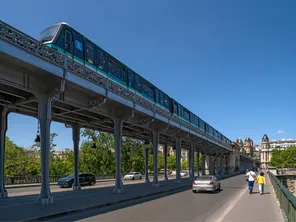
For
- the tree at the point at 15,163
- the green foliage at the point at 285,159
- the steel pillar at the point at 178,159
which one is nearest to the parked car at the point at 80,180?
the steel pillar at the point at 178,159

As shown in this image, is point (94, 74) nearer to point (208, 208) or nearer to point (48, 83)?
point (48, 83)

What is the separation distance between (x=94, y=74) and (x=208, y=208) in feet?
29.6

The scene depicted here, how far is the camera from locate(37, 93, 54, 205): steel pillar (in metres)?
15.7

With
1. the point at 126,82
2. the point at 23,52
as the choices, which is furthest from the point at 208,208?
the point at 126,82

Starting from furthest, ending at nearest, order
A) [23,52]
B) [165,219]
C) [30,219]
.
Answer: [23,52], [165,219], [30,219]

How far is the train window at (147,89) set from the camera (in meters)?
30.0

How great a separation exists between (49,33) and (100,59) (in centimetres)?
456

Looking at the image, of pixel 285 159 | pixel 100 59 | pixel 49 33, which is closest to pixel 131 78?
pixel 100 59

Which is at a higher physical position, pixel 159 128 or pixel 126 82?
pixel 126 82

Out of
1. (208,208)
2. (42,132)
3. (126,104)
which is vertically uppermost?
(126,104)

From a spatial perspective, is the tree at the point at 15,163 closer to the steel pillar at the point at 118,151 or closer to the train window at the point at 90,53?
the steel pillar at the point at 118,151

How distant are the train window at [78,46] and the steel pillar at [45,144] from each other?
3.82 m

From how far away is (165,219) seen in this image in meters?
12.2

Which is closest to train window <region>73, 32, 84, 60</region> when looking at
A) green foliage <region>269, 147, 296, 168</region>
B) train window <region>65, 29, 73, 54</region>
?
train window <region>65, 29, 73, 54</region>
